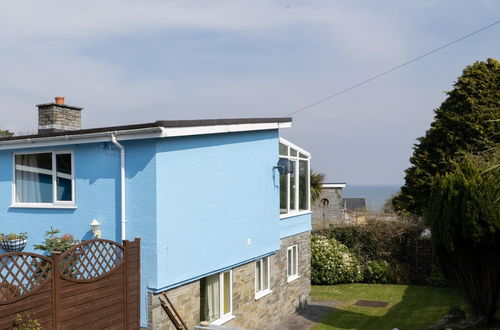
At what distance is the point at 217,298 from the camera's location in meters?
12.8

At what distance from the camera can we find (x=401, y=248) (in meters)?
22.9

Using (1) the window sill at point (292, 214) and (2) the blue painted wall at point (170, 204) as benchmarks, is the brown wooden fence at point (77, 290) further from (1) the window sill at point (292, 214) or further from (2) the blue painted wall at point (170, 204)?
(1) the window sill at point (292, 214)

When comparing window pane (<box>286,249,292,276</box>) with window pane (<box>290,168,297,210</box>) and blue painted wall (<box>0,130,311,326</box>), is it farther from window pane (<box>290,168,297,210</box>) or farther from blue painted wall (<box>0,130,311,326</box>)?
blue painted wall (<box>0,130,311,326</box>)

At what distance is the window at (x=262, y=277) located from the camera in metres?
14.9

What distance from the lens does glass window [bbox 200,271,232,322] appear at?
1231cm

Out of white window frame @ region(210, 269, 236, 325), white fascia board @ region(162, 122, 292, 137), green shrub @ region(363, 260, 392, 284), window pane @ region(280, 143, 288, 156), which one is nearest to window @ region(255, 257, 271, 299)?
white window frame @ region(210, 269, 236, 325)

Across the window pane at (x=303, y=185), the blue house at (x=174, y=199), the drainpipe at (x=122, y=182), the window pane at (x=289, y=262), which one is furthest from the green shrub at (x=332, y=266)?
the drainpipe at (x=122, y=182)

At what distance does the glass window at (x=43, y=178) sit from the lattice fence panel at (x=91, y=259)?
220cm

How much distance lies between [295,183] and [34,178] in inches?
355

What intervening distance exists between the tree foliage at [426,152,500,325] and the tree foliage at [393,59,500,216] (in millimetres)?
12558

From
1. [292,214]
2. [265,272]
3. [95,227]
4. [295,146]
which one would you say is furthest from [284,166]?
[95,227]

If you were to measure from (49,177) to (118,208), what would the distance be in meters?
2.69

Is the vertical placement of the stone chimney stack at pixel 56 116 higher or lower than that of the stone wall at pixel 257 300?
higher

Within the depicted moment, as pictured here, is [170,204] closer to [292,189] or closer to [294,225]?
[292,189]
